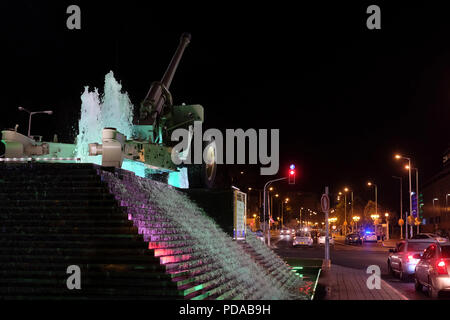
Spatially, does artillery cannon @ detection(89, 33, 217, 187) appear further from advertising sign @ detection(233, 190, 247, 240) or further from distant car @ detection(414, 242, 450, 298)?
distant car @ detection(414, 242, 450, 298)

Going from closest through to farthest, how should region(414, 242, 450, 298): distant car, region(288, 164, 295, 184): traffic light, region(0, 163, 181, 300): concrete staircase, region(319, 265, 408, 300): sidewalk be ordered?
region(0, 163, 181, 300): concrete staircase, region(414, 242, 450, 298): distant car, region(319, 265, 408, 300): sidewalk, region(288, 164, 295, 184): traffic light

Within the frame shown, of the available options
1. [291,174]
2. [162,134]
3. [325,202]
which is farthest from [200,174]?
[291,174]

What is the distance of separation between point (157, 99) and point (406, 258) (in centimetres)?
1003

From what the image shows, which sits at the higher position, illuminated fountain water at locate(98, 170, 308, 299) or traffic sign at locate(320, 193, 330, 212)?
traffic sign at locate(320, 193, 330, 212)

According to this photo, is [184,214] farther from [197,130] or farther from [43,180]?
[197,130]

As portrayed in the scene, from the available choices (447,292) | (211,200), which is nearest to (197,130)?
(211,200)

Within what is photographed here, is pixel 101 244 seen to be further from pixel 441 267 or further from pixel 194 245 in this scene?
pixel 441 267

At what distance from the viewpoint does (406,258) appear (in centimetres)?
1661

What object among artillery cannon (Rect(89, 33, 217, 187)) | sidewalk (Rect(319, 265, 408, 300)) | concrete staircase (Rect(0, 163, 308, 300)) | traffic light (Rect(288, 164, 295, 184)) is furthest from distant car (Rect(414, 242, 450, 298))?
traffic light (Rect(288, 164, 295, 184))

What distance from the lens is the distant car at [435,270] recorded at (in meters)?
11.7

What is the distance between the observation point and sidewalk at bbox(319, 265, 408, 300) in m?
12.3

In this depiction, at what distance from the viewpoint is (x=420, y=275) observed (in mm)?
13555

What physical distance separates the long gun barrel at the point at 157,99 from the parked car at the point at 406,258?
9.62m

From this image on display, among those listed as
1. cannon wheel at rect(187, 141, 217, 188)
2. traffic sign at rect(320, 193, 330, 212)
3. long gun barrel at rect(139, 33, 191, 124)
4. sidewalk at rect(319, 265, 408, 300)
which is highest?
long gun barrel at rect(139, 33, 191, 124)
